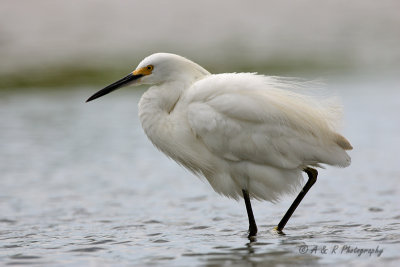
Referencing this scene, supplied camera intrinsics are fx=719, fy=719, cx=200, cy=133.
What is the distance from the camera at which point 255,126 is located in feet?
22.3

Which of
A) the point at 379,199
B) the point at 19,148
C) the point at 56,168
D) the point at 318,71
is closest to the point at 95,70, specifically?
the point at 318,71

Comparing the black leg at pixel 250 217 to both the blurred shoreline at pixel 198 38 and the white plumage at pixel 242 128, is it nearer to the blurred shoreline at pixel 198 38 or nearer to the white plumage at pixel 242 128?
the white plumage at pixel 242 128

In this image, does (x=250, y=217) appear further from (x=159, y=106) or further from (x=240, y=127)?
(x=159, y=106)

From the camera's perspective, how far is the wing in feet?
22.1

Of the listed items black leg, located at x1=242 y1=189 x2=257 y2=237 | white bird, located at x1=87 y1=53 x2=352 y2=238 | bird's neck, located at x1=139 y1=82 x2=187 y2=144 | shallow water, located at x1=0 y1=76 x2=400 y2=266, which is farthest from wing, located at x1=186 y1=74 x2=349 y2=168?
shallow water, located at x1=0 y1=76 x2=400 y2=266

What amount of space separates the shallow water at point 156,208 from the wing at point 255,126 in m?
0.81

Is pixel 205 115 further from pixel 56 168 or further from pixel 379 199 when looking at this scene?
pixel 56 168

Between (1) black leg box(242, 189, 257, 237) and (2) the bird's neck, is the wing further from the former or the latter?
(1) black leg box(242, 189, 257, 237)

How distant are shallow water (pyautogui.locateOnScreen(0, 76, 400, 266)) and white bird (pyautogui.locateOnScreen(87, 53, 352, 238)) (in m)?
0.63

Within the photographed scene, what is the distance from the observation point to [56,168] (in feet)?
38.0

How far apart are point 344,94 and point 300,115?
11259 millimetres

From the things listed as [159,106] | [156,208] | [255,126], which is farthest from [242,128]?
[156,208]

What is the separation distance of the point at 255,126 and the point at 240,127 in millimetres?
149

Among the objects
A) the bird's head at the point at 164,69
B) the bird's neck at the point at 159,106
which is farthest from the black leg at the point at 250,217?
the bird's head at the point at 164,69
